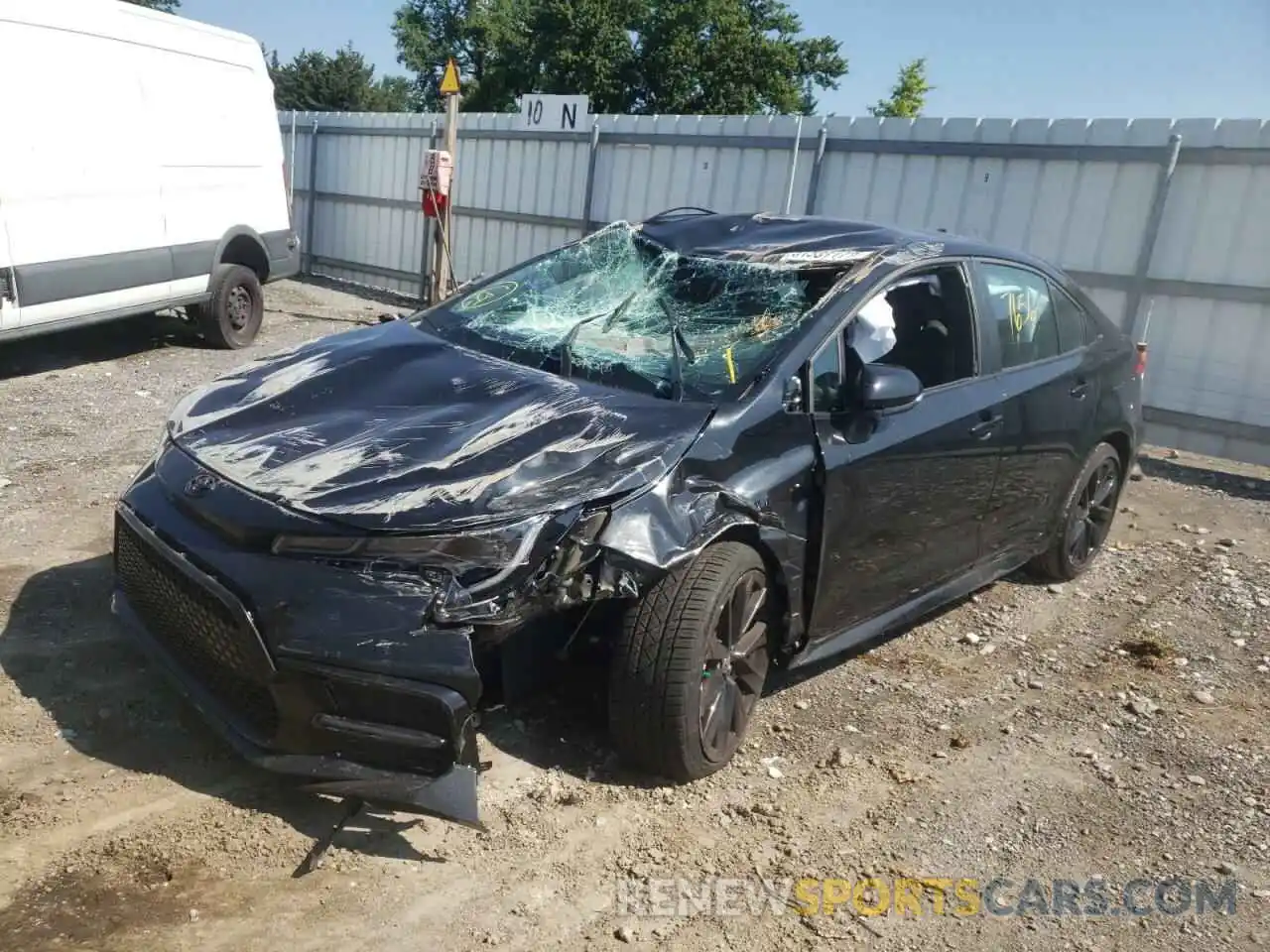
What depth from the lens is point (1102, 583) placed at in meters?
5.26

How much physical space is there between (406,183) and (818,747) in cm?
1054

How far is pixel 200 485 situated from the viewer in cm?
299

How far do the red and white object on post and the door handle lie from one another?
7788 mm

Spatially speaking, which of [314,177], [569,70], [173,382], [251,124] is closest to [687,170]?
[251,124]

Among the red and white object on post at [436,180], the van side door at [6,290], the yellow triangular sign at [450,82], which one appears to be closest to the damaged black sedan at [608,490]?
the van side door at [6,290]

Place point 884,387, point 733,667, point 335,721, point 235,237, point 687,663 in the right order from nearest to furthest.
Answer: point 335,721 < point 687,663 < point 733,667 < point 884,387 < point 235,237

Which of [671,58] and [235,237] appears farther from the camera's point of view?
[671,58]

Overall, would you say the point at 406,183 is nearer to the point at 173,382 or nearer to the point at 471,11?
the point at 173,382

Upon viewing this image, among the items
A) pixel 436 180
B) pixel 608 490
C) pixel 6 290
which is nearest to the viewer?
pixel 608 490

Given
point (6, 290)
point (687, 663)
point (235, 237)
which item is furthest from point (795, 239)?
point (235, 237)

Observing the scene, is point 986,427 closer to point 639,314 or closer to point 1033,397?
point 1033,397

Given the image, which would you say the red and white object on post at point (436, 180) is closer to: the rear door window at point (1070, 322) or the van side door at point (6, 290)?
the van side door at point (6, 290)

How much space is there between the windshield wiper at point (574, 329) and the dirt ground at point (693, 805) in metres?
1.05

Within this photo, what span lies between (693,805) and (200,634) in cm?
146
